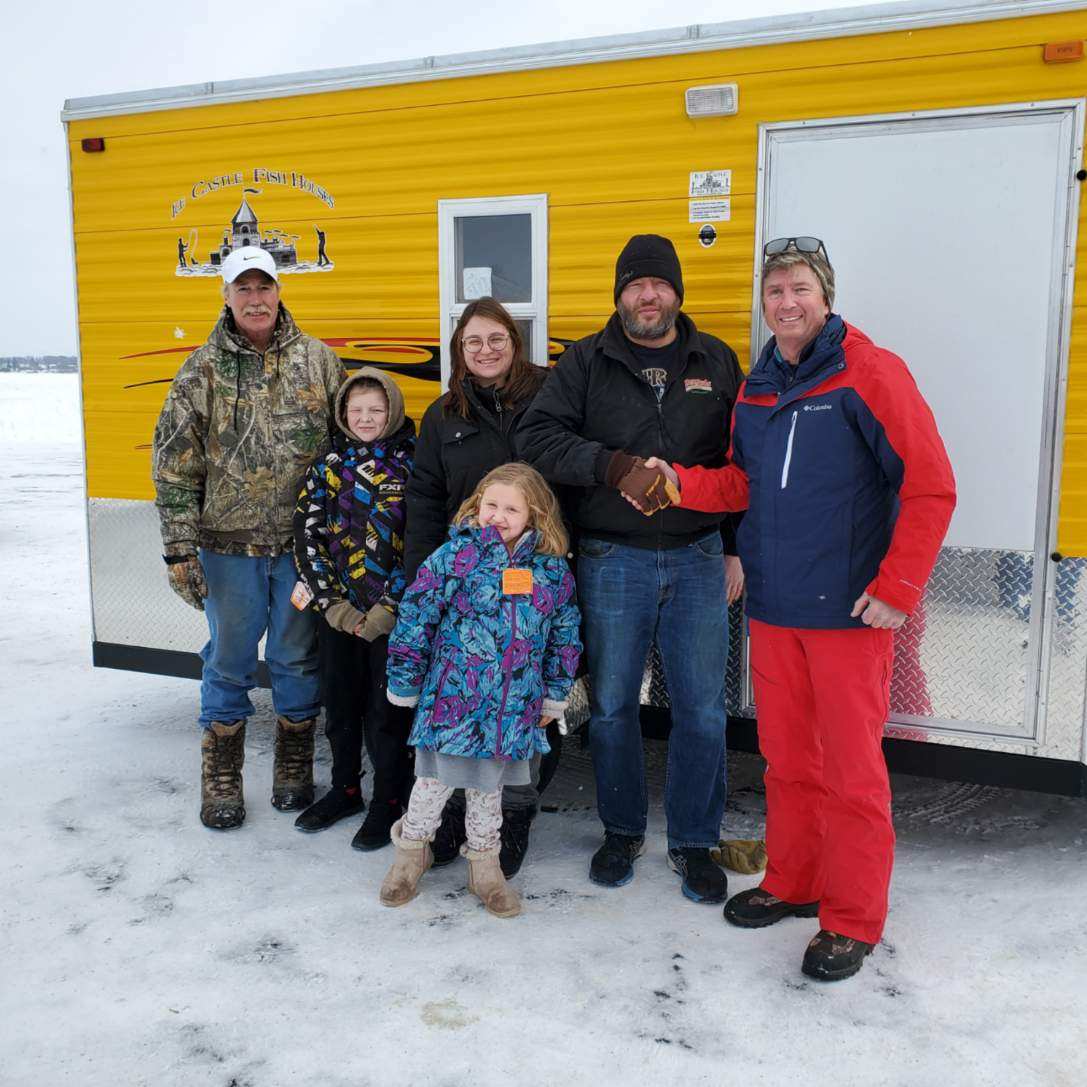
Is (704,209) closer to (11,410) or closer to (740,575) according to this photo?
(740,575)

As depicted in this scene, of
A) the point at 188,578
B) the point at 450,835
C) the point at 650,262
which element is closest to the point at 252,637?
the point at 188,578

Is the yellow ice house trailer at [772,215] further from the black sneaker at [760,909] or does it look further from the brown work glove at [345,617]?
the brown work glove at [345,617]

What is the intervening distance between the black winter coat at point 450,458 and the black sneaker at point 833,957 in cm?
159

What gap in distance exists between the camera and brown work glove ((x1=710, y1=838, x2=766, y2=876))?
3.38m

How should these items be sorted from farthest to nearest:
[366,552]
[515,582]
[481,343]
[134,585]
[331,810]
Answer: [134,585], [331,810], [366,552], [481,343], [515,582]

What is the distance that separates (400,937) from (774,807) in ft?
3.75

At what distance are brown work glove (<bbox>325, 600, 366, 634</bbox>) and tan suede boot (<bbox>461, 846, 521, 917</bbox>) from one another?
80 centimetres

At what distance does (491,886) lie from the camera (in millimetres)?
3146

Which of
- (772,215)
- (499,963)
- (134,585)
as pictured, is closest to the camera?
(499,963)

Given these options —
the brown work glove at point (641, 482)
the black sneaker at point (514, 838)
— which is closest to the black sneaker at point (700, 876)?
the black sneaker at point (514, 838)

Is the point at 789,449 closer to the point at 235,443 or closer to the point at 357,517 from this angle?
the point at 357,517

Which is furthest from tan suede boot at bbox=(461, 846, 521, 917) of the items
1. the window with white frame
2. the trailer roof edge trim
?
the trailer roof edge trim

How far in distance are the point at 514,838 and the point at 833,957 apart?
1.10 m

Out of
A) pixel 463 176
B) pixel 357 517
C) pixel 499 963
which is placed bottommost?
pixel 499 963
